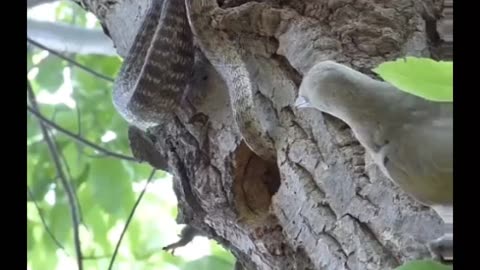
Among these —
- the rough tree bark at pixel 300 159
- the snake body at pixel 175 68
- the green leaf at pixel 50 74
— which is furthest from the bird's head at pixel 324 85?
the green leaf at pixel 50 74

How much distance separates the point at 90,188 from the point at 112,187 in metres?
0.14

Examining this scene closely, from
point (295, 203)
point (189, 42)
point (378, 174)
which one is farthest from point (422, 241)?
point (189, 42)

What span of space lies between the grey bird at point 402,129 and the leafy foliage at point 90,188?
105 centimetres

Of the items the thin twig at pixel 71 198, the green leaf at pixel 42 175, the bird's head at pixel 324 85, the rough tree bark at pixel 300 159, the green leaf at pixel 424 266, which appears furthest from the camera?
the green leaf at pixel 42 175

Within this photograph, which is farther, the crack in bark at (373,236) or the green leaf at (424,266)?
the crack in bark at (373,236)

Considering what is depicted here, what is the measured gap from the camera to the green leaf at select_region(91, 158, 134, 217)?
55.3 inches

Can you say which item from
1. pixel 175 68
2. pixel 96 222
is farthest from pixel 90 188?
pixel 175 68

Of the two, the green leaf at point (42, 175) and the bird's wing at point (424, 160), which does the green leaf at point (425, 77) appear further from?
the green leaf at point (42, 175)

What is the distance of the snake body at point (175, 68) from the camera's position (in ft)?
2.24

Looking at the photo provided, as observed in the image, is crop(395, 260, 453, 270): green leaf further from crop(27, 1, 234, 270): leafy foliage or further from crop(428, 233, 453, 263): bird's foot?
crop(27, 1, 234, 270): leafy foliage

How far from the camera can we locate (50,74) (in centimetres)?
185

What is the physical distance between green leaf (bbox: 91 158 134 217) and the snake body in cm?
50

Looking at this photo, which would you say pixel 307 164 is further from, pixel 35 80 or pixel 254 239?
pixel 35 80

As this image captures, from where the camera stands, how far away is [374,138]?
1.21 feet
